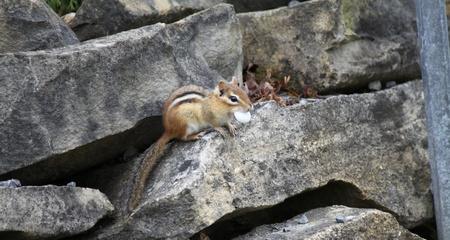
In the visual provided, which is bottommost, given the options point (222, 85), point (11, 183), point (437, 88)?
point (11, 183)

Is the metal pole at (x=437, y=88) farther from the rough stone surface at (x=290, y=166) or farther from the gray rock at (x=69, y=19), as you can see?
the gray rock at (x=69, y=19)

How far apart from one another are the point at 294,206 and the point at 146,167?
135cm

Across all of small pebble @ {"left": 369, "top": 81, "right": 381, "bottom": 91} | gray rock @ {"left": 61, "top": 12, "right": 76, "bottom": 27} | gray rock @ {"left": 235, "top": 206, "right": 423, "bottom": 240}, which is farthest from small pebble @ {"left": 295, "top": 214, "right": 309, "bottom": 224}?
gray rock @ {"left": 61, "top": 12, "right": 76, "bottom": 27}

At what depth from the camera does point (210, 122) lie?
6246 mm

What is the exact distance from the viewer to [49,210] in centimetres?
537

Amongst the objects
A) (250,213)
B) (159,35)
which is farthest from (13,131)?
(250,213)

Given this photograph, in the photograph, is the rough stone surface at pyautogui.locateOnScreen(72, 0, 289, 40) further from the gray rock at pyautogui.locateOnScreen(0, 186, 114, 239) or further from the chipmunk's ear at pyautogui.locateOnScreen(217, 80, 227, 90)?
the gray rock at pyautogui.locateOnScreen(0, 186, 114, 239)

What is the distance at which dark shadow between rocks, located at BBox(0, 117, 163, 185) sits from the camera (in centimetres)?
587

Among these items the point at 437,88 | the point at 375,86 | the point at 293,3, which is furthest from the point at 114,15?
the point at 437,88

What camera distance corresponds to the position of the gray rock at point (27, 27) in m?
6.09

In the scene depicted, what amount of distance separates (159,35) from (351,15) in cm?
200

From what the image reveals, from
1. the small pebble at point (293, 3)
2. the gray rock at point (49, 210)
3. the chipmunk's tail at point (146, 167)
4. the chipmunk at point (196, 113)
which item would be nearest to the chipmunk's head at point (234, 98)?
the chipmunk at point (196, 113)

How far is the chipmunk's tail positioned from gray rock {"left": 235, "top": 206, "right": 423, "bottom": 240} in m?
0.72

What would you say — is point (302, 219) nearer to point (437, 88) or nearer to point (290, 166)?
point (290, 166)
